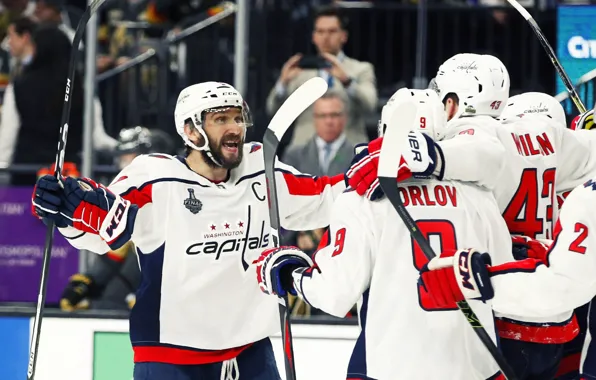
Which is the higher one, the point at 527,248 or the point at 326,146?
the point at 326,146

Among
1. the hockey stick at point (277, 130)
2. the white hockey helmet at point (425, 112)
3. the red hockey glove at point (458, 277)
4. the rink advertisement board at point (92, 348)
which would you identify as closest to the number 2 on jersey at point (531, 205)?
the white hockey helmet at point (425, 112)

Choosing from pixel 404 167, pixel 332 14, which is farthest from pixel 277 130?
pixel 332 14

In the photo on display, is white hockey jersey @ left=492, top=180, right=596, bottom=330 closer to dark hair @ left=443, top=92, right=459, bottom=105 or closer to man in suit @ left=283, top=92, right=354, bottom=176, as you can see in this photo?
dark hair @ left=443, top=92, right=459, bottom=105

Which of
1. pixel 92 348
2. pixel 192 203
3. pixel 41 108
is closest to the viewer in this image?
pixel 192 203

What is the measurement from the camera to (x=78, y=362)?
5930 mm

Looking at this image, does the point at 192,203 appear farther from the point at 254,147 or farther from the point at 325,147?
the point at 325,147

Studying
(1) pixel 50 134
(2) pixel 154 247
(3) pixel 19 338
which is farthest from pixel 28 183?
(2) pixel 154 247

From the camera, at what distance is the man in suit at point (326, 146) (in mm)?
6750

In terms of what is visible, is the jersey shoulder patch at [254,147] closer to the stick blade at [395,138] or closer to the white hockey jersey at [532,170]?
the white hockey jersey at [532,170]

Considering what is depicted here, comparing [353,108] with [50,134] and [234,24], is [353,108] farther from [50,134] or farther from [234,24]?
[50,134]

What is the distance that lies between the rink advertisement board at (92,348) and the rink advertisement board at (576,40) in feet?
6.54

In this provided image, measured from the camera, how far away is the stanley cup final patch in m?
4.55

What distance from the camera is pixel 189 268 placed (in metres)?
4.52

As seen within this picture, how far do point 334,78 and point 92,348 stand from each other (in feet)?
6.60
